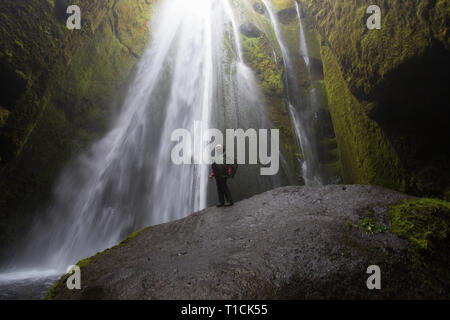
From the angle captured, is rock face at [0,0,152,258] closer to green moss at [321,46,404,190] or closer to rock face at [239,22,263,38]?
rock face at [239,22,263,38]

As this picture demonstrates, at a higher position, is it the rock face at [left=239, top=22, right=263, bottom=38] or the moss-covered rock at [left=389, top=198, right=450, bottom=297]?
the rock face at [left=239, top=22, right=263, bottom=38]

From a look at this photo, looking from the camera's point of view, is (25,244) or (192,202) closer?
(25,244)

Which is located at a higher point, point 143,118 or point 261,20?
point 261,20

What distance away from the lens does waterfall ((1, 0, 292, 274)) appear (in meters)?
7.98

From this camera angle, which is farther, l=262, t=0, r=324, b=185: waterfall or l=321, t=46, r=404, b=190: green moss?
l=262, t=0, r=324, b=185: waterfall

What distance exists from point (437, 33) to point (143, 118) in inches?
401

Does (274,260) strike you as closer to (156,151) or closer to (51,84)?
(51,84)

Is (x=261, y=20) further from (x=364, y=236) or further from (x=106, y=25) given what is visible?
(x=364, y=236)

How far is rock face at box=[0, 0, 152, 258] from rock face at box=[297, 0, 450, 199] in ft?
27.1

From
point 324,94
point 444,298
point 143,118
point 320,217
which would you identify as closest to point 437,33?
point 320,217

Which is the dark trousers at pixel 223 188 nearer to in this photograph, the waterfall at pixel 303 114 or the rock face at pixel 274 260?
the rock face at pixel 274 260

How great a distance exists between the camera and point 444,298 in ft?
7.57

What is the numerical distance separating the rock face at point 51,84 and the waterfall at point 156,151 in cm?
57

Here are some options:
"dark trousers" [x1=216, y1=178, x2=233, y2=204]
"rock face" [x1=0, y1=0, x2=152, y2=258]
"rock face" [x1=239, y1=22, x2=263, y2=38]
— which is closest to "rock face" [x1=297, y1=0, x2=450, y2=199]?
"dark trousers" [x1=216, y1=178, x2=233, y2=204]
